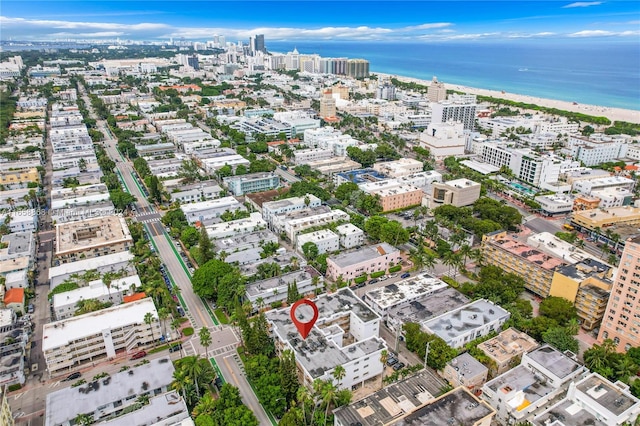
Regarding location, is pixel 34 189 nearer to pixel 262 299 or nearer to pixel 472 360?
pixel 262 299

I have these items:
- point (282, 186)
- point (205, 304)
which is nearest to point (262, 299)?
point (205, 304)

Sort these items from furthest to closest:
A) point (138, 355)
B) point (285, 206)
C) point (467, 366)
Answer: point (285, 206), point (138, 355), point (467, 366)

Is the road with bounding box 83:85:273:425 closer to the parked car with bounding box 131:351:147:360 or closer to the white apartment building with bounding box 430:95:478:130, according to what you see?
the parked car with bounding box 131:351:147:360

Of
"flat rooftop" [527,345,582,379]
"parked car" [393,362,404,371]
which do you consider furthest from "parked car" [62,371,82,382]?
"flat rooftop" [527,345,582,379]

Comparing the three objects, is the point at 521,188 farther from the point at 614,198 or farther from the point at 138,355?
the point at 138,355

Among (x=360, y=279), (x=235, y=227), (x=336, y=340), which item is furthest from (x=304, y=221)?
(x=336, y=340)

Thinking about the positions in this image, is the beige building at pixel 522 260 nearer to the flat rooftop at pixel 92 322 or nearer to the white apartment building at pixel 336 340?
the white apartment building at pixel 336 340
